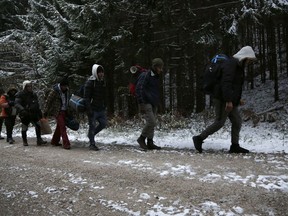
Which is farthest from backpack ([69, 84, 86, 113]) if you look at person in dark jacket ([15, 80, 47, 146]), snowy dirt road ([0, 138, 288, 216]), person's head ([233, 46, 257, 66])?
person's head ([233, 46, 257, 66])

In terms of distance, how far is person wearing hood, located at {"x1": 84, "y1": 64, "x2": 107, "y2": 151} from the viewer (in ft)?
29.5

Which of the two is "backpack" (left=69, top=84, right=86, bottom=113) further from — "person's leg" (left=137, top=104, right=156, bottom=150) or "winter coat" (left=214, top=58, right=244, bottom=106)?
"winter coat" (left=214, top=58, right=244, bottom=106)

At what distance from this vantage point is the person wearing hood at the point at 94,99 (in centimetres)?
898

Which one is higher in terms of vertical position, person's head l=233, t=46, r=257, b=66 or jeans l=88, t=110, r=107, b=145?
person's head l=233, t=46, r=257, b=66

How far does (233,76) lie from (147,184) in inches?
130


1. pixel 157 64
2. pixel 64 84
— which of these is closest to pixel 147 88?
pixel 157 64

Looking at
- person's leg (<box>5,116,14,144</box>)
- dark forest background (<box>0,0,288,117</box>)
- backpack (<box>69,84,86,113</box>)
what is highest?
dark forest background (<box>0,0,288,117</box>)

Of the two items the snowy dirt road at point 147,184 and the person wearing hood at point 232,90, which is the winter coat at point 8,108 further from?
the person wearing hood at point 232,90

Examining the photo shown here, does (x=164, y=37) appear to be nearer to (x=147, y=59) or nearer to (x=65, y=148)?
(x=147, y=59)

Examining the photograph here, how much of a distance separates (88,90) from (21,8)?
2431cm

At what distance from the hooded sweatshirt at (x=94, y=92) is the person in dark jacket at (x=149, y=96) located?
3.92 ft

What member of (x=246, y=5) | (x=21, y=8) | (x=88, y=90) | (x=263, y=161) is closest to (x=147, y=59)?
(x=246, y=5)

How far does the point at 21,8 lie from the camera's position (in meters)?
29.7

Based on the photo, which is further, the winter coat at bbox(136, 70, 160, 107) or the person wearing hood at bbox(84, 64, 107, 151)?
the person wearing hood at bbox(84, 64, 107, 151)
